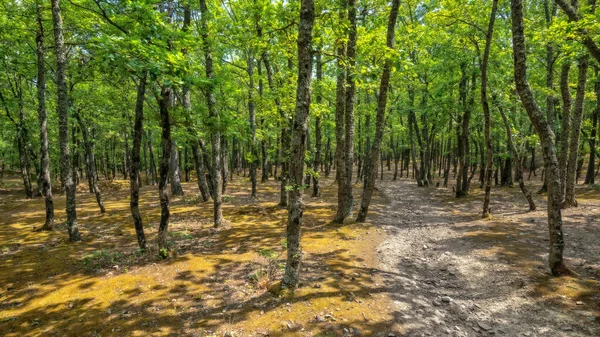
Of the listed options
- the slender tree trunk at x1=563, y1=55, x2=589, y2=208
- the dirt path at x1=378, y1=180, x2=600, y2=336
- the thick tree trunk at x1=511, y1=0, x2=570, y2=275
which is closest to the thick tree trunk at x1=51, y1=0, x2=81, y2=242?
the dirt path at x1=378, y1=180, x2=600, y2=336

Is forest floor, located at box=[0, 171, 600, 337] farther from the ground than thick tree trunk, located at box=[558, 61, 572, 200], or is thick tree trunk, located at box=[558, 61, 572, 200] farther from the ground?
thick tree trunk, located at box=[558, 61, 572, 200]

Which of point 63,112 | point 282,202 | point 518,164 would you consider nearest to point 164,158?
point 63,112

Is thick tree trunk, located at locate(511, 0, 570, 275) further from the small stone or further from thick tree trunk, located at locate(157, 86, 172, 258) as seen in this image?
thick tree trunk, located at locate(157, 86, 172, 258)

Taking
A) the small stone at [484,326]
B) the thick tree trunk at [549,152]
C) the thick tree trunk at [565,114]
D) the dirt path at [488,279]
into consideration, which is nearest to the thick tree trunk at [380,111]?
the dirt path at [488,279]

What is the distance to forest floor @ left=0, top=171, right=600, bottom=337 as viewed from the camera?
619 cm

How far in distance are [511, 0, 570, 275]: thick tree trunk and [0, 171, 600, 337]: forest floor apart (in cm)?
68

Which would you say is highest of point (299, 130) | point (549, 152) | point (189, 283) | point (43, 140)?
point (43, 140)

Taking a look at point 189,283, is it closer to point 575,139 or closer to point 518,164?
point 518,164

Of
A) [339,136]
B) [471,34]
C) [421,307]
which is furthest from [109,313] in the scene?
[471,34]

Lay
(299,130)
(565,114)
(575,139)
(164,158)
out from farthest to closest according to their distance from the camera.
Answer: (565,114)
(575,139)
(164,158)
(299,130)

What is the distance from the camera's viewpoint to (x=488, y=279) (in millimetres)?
8164

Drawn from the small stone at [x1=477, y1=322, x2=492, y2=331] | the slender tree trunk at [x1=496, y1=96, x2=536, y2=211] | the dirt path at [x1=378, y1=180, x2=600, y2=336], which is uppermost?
the slender tree trunk at [x1=496, y1=96, x2=536, y2=211]

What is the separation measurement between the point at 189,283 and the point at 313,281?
11.0 feet

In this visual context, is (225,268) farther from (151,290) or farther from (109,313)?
(109,313)
